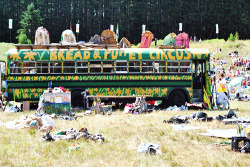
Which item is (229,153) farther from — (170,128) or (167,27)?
(167,27)

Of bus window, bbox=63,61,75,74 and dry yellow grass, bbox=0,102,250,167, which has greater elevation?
bus window, bbox=63,61,75,74

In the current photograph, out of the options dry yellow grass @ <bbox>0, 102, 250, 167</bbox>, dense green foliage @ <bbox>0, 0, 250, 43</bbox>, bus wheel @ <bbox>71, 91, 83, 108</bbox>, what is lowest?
dry yellow grass @ <bbox>0, 102, 250, 167</bbox>

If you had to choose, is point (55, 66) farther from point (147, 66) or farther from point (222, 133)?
point (222, 133)

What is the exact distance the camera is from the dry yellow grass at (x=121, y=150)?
6609 mm

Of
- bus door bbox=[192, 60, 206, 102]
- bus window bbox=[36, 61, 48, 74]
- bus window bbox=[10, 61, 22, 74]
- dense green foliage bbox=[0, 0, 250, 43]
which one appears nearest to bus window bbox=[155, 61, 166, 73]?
bus door bbox=[192, 60, 206, 102]

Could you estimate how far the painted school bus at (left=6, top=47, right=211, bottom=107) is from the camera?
50.8 ft

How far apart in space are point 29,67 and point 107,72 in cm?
351

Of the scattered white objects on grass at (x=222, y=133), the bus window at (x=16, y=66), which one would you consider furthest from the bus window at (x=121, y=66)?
the scattered white objects on grass at (x=222, y=133)

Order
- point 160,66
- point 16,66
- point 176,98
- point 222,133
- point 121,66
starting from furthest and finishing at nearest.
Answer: point 176,98
point 160,66
point 121,66
point 16,66
point 222,133

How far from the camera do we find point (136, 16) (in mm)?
63594

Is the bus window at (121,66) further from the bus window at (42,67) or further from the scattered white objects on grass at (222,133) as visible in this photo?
the scattered white objects on grass at (222,133)

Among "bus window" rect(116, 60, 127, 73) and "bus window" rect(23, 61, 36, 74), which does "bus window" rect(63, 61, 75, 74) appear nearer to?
"bus window" rect(23, 61, 36, 74)

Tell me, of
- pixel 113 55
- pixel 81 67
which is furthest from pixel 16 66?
pixel 113 55

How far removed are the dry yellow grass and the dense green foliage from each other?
52.0 metres
